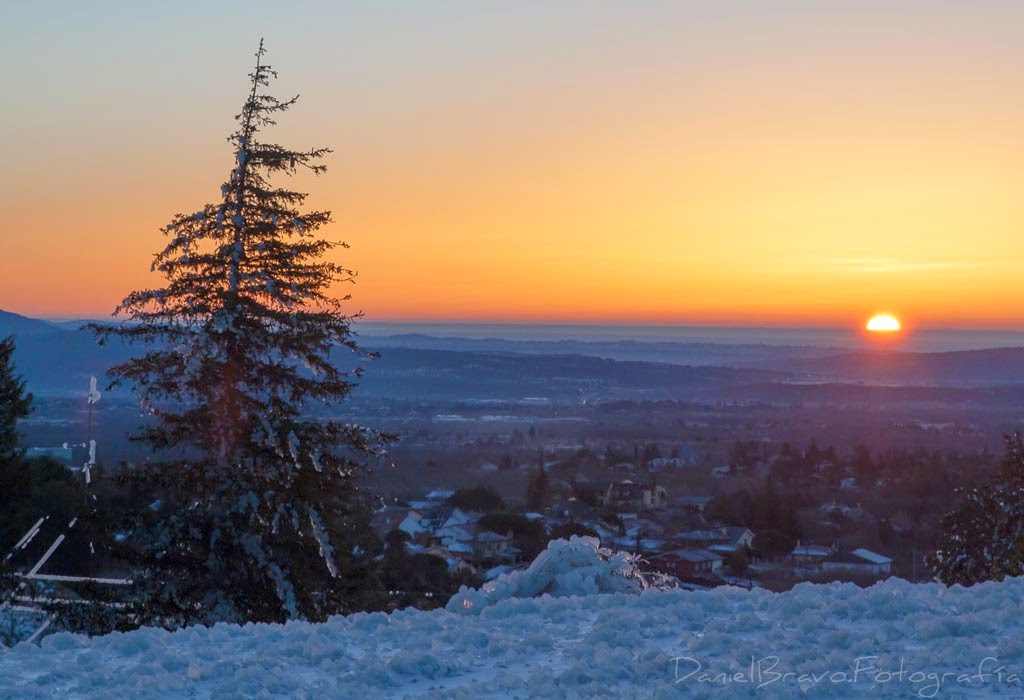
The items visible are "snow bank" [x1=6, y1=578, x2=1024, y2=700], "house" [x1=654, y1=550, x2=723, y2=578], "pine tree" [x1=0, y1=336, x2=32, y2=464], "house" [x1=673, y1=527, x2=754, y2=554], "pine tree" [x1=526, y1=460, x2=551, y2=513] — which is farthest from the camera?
"pine tree" [x1=526, y1=460, x2=551, y2=513]

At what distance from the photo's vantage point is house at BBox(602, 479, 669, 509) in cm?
4138

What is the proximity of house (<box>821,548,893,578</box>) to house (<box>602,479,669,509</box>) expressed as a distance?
10.8m

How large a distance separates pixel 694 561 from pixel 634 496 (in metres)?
20.9

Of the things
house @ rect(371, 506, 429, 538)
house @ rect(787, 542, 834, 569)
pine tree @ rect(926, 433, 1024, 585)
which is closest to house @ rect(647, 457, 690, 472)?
house @ rect(371, 506, 429, 538)

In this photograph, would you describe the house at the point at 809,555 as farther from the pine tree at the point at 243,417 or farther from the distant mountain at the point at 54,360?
the distant mountain at the point at 54,360

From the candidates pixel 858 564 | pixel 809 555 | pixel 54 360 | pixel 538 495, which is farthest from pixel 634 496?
pixel 54 360

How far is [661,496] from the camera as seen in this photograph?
44.8 meters

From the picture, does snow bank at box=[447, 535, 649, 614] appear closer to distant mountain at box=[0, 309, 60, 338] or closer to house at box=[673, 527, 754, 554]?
house at box=[673, 527, 754, 554]

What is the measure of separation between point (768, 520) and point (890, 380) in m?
90.9

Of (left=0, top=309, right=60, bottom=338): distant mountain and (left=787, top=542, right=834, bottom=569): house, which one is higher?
(left=0, top=309, right=60, bottom=338): distant mountain

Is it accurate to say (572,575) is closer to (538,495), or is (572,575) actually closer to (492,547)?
(492,547)

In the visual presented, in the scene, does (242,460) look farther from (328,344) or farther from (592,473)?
(592,473)

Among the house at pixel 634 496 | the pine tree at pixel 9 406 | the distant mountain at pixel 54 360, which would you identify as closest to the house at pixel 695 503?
the house at pixel 634 496

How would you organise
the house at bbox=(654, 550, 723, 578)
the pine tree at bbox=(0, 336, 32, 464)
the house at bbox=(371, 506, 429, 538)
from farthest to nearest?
the house at bbox=(371, 506, 429, 538) < the house at bbox=(654, 550, 723, 578) < the pine tree at bbox=(0, 336, 32, 464)
